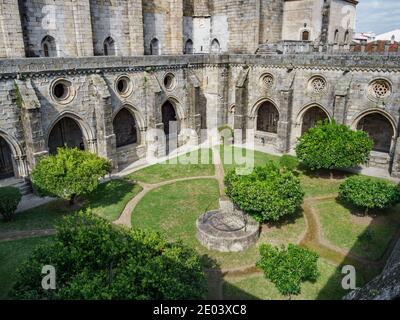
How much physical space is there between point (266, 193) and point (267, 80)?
1573 cm

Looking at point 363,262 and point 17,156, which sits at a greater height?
point 17,156

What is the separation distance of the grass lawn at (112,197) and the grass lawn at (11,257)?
3.39 m

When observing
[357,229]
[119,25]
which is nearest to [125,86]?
[119,25]

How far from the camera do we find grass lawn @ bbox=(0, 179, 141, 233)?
16.8 meters

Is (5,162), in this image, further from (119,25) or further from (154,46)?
(154,46)

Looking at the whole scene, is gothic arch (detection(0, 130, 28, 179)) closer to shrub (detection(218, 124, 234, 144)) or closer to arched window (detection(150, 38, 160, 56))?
shrub (detection(218, 124, 234, 144))

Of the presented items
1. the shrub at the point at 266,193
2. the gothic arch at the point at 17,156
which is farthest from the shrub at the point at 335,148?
the gothic arch at the point at 17,156

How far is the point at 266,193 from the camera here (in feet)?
49.2

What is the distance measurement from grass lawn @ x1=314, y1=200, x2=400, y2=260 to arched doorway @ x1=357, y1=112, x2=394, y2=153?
431 inches

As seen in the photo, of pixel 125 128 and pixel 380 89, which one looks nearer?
pixel 380 89

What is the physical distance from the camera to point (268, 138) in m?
29.4

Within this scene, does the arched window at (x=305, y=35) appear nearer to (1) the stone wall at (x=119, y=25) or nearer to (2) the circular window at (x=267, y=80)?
(2) the circular window at (x=267, y=80)

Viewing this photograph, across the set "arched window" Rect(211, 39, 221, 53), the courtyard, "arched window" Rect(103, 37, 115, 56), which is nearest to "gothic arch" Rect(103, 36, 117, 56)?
"arched window" Rect(103, 37, 115, 56)

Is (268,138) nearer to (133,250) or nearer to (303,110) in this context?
(303,110)
